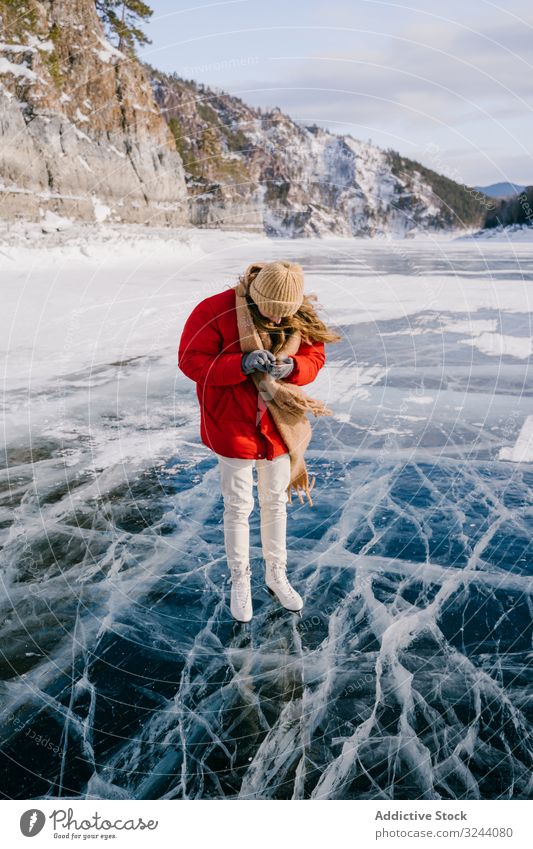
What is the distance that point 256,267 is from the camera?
271 cm

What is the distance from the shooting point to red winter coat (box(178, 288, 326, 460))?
2.67 m

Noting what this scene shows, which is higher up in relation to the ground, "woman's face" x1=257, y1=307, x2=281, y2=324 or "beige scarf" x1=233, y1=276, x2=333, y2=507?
"woman's face" x1=257, y1=307, x2=281, y2=324

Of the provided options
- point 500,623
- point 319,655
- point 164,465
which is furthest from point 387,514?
point 164,465

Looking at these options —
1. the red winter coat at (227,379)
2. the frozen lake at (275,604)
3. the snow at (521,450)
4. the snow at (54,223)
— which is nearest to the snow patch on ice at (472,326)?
the frozen lake at (275,604)

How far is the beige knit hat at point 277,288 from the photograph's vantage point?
257 centimetres

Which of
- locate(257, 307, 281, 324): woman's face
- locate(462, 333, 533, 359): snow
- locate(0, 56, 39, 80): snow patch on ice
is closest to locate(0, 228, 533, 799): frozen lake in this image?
locate(462, 333, 533, 359): snow

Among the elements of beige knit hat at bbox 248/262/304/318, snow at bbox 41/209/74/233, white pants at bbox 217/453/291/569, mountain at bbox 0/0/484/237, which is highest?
mountain at bbox 0/0/484/237

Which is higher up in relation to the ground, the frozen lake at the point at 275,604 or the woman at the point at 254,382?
the woman at the point at 254,382

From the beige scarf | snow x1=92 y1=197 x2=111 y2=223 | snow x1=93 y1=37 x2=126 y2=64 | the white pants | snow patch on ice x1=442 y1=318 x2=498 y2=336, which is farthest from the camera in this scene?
snow x1=93 y1=37 x2=126 y2=64

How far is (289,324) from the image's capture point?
2.82 meters

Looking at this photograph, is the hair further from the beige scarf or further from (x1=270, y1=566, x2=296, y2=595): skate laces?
(x1=270, y1=566, x2=296, y2=595): skate laces

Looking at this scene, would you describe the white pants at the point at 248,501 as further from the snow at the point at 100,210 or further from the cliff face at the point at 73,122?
the snow at the point at 100,210

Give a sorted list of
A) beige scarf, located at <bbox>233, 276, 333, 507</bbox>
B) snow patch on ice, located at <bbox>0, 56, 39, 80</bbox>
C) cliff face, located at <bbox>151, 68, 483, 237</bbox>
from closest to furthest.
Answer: beige scarf, located at <bbox>233, 276, 333, 507</bbox>
cliff face, located at <bbox>151, 68, 483, 237</bbox>
snow patch on ice, located at <bbox>0, 56, 39, 80</bbox>

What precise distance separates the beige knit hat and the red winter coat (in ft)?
0.51
